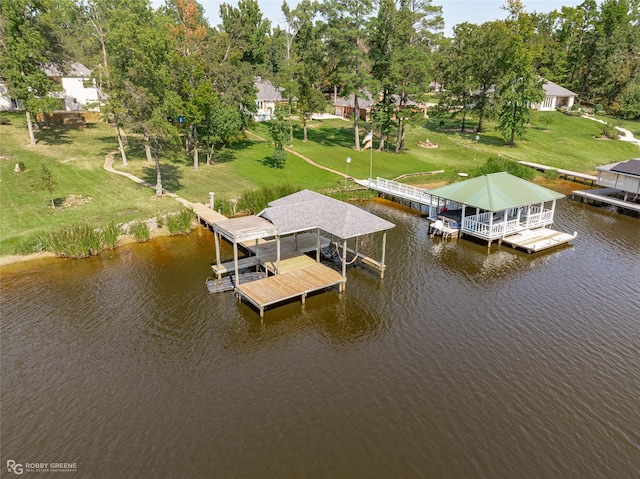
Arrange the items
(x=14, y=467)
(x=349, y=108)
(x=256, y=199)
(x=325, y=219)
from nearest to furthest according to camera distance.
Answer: (x=14, y=467), (x=325, y=219), (x=256, y=199), (x=349, y=108)

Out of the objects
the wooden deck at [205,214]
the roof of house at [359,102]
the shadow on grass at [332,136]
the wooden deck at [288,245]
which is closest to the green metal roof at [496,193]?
the wooden deck at [288,245]

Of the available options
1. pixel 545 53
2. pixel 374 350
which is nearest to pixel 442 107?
pixel 545 53

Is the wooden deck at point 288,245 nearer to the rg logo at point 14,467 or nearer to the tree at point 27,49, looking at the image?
the rg logo at point 14,467

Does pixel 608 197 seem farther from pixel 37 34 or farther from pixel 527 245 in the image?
pixel 37 34

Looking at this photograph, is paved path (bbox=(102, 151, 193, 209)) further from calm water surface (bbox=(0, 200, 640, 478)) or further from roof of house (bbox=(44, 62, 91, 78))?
roof of house (bbox=(44, 62, 91, 78))

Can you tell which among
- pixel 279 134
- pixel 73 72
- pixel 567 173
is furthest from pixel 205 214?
pixel 567 173

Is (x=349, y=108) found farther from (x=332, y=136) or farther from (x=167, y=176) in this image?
(x=167, y=176)
